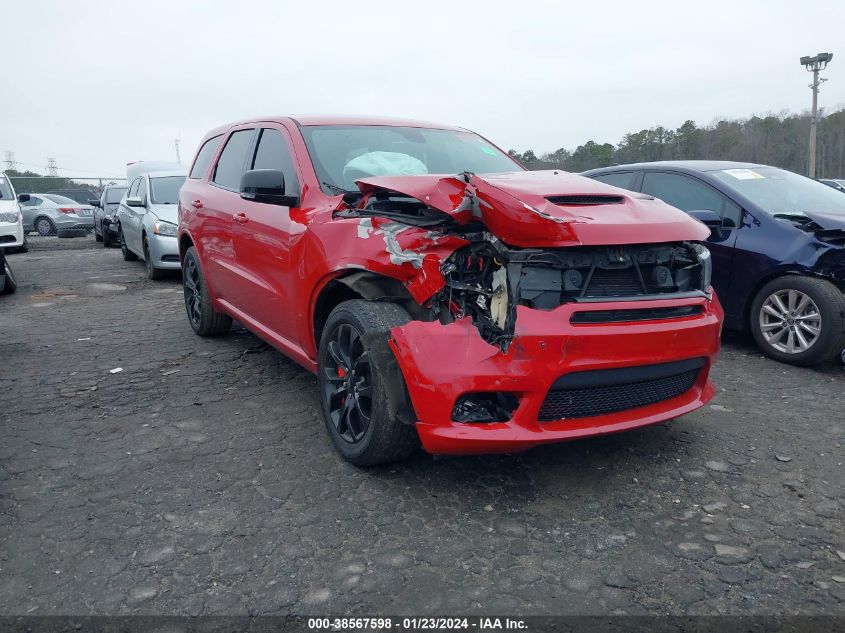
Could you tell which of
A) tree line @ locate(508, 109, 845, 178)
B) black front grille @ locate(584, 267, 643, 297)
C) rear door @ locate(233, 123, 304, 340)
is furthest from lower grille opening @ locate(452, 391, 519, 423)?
tree line @ locate(508, 109, 845, 178)

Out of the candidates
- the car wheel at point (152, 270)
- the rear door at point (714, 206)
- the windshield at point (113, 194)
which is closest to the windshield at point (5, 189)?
the windshield at point (113, 194)

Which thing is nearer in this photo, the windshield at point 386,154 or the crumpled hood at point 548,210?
the crumpled hood at point 548,210

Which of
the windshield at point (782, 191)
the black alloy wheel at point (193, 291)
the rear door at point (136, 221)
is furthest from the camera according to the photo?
the rear door at point (136, 221)

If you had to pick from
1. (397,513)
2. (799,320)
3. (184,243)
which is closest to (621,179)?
(799,320)

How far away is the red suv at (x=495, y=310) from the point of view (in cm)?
274

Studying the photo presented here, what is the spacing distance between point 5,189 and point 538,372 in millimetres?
13136

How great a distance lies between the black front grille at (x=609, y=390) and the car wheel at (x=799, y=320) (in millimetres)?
2276

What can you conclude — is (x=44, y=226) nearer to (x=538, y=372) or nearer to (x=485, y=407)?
(x=485, y=407)

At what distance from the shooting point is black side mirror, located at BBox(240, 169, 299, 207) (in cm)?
365

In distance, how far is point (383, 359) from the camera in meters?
2.95

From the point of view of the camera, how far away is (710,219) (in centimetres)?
532

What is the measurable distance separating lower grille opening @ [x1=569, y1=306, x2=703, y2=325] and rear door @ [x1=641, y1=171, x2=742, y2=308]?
257cm

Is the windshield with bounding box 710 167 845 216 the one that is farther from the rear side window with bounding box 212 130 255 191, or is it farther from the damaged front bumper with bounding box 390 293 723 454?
the rear side window with bounding box 212 130 255 191

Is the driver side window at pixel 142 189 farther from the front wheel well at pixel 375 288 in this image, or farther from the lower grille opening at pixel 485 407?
the lower grille opening at pixel 485 407
